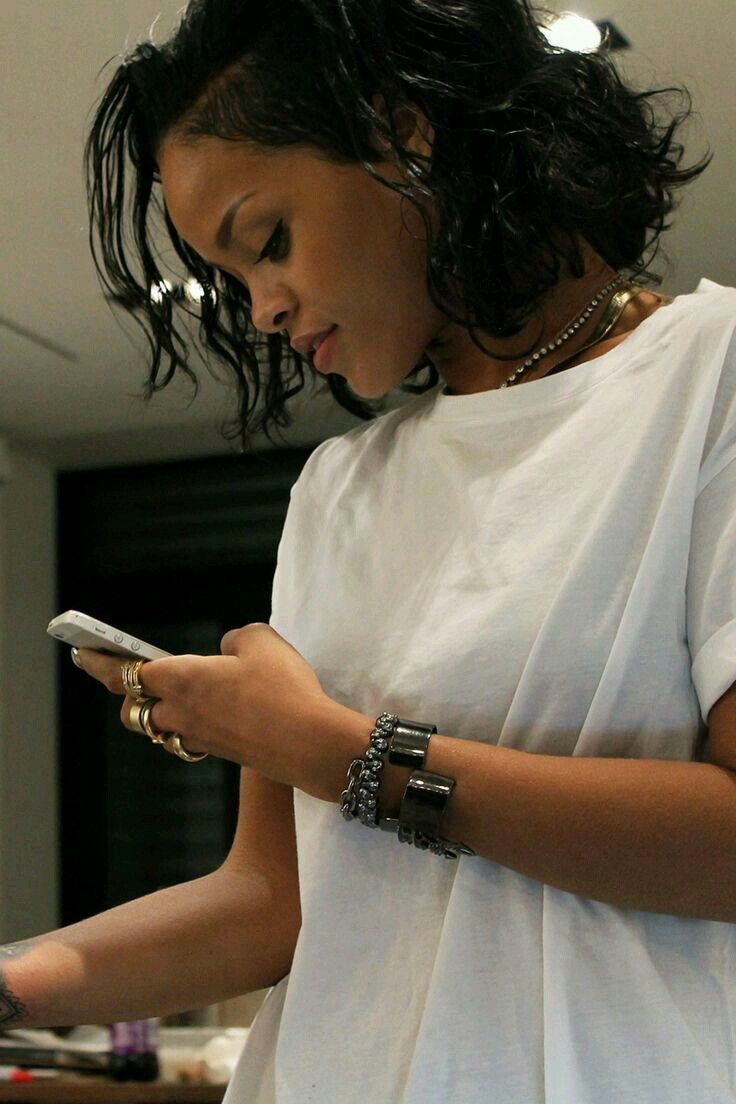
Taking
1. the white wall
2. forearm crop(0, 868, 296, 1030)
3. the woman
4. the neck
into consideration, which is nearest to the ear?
the woman

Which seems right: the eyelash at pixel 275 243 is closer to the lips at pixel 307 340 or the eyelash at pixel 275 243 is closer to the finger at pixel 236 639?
the lips at pixel 307 340

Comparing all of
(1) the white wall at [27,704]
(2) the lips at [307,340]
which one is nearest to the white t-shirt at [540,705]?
(2) the lips at [307,340]

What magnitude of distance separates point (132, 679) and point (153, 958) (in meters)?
0.19

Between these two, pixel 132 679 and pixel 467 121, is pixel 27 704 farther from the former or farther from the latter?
pixel 467 121

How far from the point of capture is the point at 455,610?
0.73 m

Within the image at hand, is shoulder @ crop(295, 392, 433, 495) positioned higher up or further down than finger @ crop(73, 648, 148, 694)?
higher up

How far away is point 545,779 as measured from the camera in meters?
0.62

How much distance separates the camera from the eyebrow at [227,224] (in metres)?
0.81

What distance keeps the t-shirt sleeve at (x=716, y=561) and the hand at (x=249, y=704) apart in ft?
0.64

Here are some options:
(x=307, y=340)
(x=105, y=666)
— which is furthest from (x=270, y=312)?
(x=105, y=666)

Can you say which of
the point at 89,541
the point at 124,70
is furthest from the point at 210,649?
the point at 124,70

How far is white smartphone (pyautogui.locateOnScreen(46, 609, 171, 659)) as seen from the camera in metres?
0.77

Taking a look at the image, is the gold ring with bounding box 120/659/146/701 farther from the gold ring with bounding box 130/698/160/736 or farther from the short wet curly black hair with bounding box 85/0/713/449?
the short wet curly black hair with bounding box 85/0/713/449

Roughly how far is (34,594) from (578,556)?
4493 millimetres
